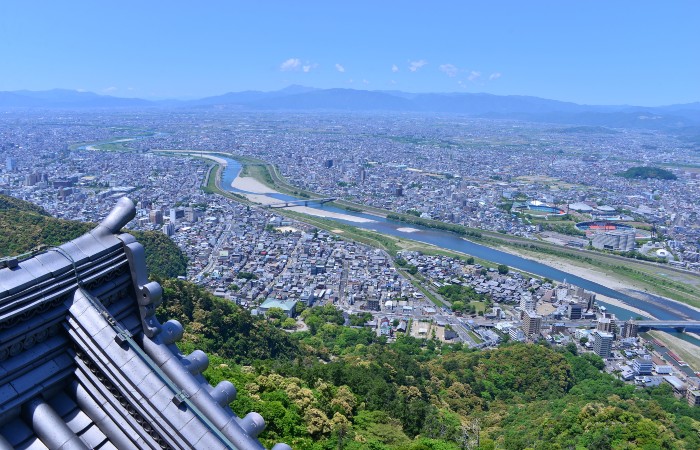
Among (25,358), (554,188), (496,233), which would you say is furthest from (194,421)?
(554,188)

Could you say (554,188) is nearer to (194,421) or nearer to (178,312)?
(178,312)

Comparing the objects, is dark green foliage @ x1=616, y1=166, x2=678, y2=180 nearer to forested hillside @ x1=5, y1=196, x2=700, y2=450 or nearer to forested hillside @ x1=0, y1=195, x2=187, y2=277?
forested hillside @ x1=5, y1=196, x2=700, y2=450

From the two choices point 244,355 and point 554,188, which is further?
point 554,188

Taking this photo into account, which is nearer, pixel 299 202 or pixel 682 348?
pixel 682 348

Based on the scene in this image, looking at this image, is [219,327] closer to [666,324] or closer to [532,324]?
[532,324]

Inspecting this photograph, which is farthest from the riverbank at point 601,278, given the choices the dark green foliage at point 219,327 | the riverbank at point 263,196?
the dark green foliage at point 219,327

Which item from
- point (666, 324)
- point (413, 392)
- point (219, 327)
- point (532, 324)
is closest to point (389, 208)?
point (532, 324)
